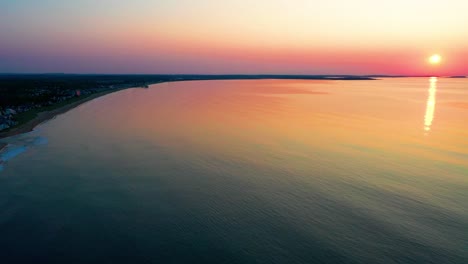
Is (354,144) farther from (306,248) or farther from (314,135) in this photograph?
(306,248)

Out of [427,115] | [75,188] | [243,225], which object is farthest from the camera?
[427,115]

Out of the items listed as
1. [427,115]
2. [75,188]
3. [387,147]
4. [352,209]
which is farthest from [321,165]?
[427,115]

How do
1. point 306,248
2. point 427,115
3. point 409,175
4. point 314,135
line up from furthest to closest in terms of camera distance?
point 427,115
point 314,135
point 409,175
point 306,248

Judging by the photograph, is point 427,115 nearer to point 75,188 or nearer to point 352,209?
point 352,209

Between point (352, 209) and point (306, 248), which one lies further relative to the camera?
point (352, 209)

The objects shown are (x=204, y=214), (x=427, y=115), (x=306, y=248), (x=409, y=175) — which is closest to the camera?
(x=306, y=248)

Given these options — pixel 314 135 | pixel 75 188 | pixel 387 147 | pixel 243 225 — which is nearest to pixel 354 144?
pixel 387 147
